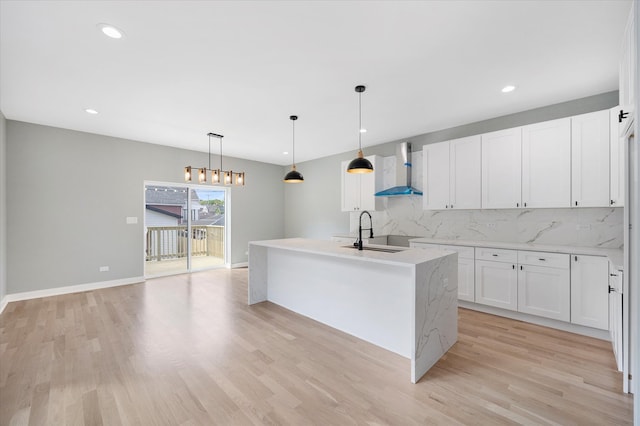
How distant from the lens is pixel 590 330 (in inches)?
117

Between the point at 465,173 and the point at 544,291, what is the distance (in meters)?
1.82

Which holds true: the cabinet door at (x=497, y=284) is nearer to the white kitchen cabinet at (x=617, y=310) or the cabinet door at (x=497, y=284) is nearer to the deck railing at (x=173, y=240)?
the white kitchen cabinet at (x=617, y=310)

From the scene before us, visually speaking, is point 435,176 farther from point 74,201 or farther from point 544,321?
point 74,201

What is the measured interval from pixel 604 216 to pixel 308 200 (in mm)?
5419

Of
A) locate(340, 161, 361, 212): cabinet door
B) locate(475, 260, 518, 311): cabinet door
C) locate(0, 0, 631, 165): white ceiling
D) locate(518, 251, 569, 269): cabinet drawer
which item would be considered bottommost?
locate(475, 260, 518, 311): cabinet door

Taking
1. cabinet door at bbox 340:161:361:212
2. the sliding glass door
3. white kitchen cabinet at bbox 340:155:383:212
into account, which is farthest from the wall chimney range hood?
the sliding glass door

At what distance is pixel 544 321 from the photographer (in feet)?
10.7

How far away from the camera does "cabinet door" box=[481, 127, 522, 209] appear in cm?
364

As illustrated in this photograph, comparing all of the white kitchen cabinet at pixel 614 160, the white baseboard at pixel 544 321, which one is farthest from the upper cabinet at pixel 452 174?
the white baseboard at pixel 544 321

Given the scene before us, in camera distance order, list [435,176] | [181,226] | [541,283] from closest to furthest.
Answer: [541,283], [435,176], [181,226]

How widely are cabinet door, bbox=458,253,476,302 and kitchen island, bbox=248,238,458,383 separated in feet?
3.56

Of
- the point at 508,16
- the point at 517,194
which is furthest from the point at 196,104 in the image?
the point at 517,194

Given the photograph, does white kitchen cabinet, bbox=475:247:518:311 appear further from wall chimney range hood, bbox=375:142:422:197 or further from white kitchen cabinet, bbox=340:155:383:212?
white kitchen cabinet, bbox=340:155:383:212

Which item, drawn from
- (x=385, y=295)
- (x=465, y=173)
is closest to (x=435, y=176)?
(x=465, y=173)
